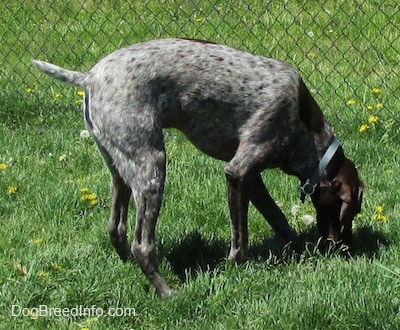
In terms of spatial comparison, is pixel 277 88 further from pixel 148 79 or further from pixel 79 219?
pixel 79 219

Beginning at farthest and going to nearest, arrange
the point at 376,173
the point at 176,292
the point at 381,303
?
the point at 376,173 → the point at 176,292 → the point at 381,303

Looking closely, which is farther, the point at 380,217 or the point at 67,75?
the point at 380,217

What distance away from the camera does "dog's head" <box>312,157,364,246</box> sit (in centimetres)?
532

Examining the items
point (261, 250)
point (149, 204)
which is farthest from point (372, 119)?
point (149, 204)

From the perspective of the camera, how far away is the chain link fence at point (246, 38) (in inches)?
308

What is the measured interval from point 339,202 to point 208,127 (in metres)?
0.85

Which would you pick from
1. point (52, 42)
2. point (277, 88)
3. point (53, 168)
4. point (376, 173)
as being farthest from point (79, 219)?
point (52, 42)

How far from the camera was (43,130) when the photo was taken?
292 inches

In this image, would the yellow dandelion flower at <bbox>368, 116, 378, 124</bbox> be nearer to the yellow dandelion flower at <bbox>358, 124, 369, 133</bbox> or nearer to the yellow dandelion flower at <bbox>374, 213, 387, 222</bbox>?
the yellow dandelion flower at <bbox>358, 124, 369, 133</bbox>

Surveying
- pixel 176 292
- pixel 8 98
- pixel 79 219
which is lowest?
pixel 8 98

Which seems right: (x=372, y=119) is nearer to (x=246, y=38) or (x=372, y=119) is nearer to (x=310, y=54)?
(x=310, y=54)

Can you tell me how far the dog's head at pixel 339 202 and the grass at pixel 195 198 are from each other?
14cm

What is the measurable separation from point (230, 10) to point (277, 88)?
4.43m

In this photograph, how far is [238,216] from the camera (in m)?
5.16
